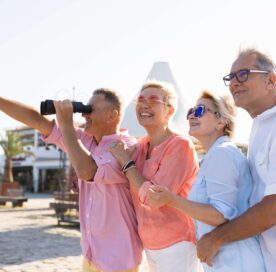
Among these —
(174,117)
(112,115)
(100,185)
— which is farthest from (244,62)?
(174,117)

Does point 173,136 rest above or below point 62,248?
above

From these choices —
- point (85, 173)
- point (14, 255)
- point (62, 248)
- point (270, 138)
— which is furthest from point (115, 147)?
point (62, 248)

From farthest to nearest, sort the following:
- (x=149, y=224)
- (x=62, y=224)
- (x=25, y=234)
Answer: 1. (x=62, y=224)
2. (x=25, y=234)
3. (x=149, y=224)

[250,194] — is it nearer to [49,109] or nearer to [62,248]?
[49,109]

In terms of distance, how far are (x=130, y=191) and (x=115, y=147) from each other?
11.4 inches

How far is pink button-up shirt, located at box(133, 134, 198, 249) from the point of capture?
2.23 m

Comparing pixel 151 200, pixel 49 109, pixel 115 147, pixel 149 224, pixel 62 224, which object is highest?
pixel 49 109

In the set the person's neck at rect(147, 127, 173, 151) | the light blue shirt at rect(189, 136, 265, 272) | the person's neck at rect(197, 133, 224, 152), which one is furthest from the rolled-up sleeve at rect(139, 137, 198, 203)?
the light blue shirt at rect(189, 136, 265, 272)

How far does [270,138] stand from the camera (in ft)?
5.56

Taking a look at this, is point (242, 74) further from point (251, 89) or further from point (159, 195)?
point (159, 195)

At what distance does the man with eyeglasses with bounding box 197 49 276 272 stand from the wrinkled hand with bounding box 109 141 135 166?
659mm

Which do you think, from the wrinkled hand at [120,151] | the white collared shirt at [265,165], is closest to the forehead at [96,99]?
the wrinkled hand at [120,151]

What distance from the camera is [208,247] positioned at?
1.77 m

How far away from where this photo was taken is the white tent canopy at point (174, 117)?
341 inches
